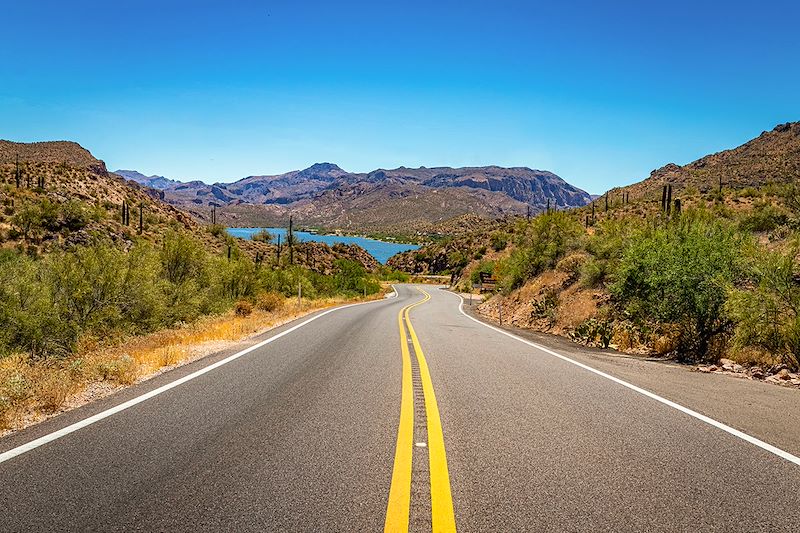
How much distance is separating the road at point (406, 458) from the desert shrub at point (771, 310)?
8.03 ft

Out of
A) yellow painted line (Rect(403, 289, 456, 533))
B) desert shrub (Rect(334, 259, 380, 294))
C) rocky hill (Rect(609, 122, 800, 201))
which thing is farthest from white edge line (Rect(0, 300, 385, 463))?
rocky hill (Rect(609, 122, 800, 201))

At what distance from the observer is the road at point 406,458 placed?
3223 mm

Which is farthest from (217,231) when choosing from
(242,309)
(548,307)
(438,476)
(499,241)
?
(438,476)

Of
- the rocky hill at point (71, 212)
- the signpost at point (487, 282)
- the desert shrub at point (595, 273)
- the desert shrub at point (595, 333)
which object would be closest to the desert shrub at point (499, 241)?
the signpost at point (487, 282)

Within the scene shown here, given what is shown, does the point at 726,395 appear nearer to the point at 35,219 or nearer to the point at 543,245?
the point at 543,245

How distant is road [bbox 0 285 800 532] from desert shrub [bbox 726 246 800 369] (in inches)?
96.3

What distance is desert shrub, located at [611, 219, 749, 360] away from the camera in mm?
11117

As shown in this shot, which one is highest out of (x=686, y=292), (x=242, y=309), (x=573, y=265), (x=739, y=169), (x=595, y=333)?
(x=739, y=169)

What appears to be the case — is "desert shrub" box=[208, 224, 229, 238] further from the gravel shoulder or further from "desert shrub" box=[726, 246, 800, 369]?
"desert shrub" box=[726, 246, 800, 369]

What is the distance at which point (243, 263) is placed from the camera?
31.8 metres

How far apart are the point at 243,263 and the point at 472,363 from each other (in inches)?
984

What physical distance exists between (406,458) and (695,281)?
32.1ft

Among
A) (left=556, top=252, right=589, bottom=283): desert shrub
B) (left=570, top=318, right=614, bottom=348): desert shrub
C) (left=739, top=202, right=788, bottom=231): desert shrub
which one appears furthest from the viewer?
(left=556, top=252, right=589, bottom=283): desert shrub

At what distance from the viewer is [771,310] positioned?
9.62 meters
